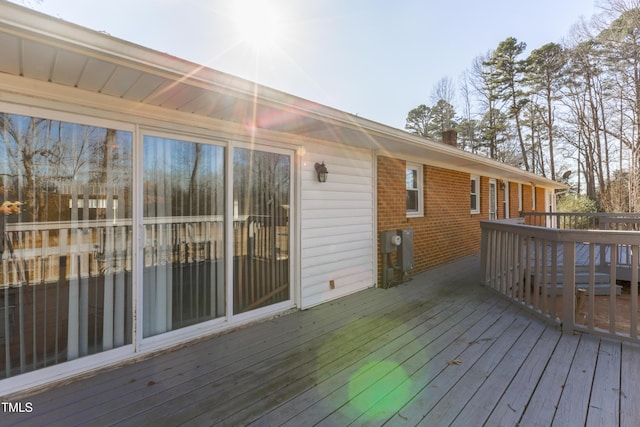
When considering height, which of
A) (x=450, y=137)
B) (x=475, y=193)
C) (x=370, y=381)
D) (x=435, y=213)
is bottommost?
(x=370, y=381)

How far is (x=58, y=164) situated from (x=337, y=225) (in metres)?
3.25

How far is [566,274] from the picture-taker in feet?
10.7

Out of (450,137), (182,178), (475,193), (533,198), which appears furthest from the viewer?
(533,198)

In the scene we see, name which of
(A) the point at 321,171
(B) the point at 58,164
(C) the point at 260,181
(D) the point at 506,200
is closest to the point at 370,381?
(C) the point at 260,181

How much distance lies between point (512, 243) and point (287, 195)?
3.19 meters

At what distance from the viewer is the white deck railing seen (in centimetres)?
303

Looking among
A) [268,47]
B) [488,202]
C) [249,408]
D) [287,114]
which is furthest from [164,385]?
[488,202]

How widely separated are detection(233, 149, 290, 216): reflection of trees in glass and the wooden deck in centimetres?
138

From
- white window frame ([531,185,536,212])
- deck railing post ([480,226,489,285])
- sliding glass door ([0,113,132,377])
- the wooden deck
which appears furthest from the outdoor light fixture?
white window frame ([531,185,536,212])

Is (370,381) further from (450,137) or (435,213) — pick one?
(450,137)

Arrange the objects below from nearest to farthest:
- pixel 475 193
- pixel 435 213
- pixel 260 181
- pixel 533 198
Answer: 1. pixel 260 181
2. pixel 435 213
3. pixel 475 193
4. pixel 533 198

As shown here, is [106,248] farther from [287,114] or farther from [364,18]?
[364,18]

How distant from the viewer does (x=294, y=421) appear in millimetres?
1901

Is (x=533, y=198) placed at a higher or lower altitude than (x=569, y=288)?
higher
